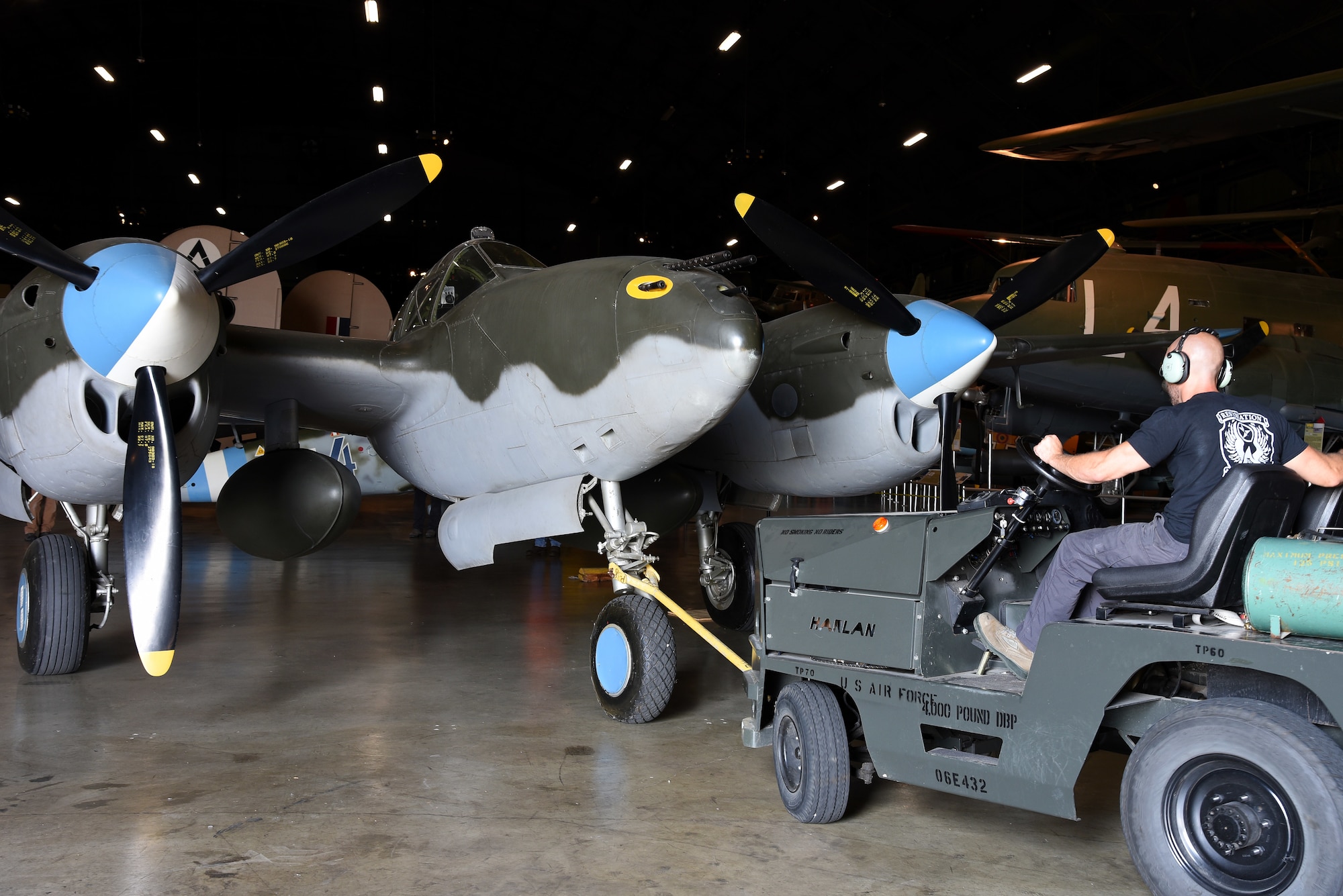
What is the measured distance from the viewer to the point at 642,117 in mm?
27078

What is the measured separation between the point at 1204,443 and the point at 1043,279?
196 inches

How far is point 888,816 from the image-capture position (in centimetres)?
422

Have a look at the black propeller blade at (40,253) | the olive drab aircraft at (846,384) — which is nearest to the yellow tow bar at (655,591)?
the olive drab aircraft at (846,384)

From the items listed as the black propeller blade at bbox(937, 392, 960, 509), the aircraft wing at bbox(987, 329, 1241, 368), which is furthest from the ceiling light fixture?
the black propeller blade at bbox(937, 392, 960, 509)

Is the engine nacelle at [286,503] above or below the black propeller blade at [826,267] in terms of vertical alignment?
below

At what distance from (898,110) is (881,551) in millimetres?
20893

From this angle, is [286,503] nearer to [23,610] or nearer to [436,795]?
[23,610]

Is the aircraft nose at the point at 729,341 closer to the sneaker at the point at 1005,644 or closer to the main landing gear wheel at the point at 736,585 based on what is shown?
the sneaker at the point at 1005,644

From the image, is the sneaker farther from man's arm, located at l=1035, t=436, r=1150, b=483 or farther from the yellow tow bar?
the yellow tow bar

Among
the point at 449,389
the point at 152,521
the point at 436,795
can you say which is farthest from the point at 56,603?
the point at 436,795

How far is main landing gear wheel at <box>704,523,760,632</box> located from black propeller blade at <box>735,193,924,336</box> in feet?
9.47

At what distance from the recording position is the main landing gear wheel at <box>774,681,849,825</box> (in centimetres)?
401

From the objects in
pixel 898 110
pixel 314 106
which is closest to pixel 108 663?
pixel 898 110

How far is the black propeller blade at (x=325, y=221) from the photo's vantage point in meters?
6.05
